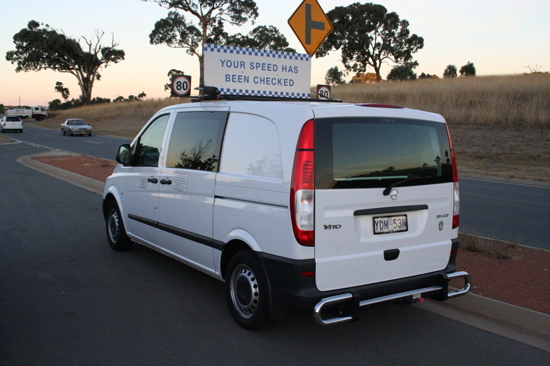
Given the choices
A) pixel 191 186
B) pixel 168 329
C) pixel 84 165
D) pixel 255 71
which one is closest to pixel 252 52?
pixel 255 71

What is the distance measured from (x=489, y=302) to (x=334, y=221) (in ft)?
6.30

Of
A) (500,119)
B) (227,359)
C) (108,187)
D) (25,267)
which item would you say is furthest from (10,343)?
(500,119)

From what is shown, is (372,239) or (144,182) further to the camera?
(144,182)

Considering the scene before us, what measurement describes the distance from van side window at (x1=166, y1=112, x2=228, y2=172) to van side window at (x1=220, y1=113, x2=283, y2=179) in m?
0.16

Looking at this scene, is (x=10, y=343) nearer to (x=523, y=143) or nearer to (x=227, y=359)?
(x=227, y=359)

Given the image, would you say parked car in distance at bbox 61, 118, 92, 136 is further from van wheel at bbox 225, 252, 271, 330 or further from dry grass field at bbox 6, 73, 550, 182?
van wheel at bbox 225, 252, 271, 330

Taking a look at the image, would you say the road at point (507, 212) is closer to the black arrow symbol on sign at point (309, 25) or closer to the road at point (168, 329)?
the road at point (168, 329)

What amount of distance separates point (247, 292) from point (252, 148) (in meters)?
1.22

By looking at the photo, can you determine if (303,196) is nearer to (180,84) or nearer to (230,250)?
(230,250)

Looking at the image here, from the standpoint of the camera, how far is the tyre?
6898mm

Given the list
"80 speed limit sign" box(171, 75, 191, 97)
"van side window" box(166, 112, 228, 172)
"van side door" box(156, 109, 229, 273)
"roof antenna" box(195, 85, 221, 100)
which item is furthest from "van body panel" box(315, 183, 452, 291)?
"80 speed limit sign" box(171, 75, 191, 97)

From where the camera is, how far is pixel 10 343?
4.15m

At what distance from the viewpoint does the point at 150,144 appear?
242 inches

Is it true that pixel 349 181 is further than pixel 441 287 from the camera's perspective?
No
